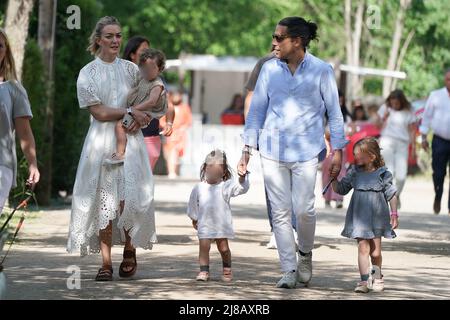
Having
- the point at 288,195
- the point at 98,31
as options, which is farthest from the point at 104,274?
the point at 98,31

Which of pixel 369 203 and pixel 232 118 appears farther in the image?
pixel 232 118

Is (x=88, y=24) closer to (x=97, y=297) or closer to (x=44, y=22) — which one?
(x=44, y=22)

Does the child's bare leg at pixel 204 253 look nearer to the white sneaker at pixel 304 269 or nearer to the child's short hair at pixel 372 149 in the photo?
the white sneaker at pixel 304 269

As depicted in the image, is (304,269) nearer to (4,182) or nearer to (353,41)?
(4,182)

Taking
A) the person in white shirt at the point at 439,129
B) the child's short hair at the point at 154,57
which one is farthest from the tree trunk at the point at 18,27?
the child's short hair at the point at 154,57

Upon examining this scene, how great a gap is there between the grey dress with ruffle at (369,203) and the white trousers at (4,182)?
252cm

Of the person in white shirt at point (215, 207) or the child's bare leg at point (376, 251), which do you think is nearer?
the child's bare leg at point (376, 251)

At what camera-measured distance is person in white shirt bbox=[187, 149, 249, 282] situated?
11477mm

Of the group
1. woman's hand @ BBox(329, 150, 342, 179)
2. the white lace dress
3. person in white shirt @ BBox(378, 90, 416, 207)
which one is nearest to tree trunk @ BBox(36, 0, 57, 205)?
person in white shirt @ BBox(378, 90, 416, 207)

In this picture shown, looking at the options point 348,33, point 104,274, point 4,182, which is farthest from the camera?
point 348,33

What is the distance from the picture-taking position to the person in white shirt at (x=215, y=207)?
11477 mm

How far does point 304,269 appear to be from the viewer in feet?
36.8

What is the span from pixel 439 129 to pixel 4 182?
11.3 meters
